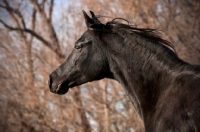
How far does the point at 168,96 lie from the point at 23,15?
13.1 m

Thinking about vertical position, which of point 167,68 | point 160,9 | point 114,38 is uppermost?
point 160,9

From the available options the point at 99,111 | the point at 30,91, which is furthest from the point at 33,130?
the point at 99,111

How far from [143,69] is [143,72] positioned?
31mm

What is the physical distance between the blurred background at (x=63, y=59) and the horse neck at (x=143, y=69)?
853cm

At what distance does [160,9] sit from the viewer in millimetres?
14219

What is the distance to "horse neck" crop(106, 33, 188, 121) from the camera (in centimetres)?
446

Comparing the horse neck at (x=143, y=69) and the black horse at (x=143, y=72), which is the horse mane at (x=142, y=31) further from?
the horse neck at (x=143, y=69)

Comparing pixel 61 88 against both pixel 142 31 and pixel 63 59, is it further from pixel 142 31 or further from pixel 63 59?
pixel 63 59

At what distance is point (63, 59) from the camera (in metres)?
14.8

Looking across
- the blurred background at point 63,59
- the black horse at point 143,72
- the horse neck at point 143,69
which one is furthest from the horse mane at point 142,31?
the blurred background at point 63,59

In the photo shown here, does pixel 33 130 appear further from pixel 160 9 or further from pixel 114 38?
pixel 114 38

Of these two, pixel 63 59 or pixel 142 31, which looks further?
pixel 63 59

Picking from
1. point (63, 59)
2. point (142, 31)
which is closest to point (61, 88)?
point (142, 31)

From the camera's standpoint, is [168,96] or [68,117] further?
[68,117]
